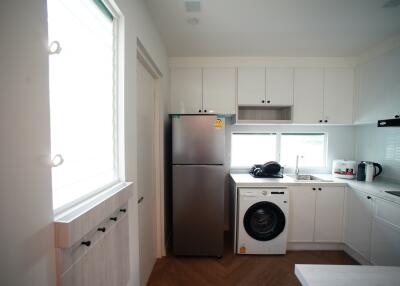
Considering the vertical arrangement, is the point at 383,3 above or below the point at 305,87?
above

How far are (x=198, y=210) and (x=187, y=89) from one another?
1694 millimetres

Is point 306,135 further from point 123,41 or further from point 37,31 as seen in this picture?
point 37,31

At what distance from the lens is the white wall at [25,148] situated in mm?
418

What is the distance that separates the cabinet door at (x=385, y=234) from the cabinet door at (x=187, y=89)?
2.39 meters

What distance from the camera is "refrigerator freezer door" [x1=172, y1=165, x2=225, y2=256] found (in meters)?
2.08

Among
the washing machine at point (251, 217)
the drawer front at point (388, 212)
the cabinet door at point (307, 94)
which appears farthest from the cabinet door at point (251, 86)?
the drawer front at point (388, 212)

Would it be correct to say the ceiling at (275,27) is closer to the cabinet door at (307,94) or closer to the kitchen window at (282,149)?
the cabinet door at (307,94)

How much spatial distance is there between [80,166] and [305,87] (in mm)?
2871

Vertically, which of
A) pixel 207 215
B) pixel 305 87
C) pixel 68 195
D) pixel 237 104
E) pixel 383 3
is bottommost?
pixel 207 215

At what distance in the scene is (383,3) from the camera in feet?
4.83

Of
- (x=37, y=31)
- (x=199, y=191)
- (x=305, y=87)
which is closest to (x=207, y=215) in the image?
(x=199, y=191)

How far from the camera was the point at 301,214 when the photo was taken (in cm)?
226

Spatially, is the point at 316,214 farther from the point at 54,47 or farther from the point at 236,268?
the point at 54,47

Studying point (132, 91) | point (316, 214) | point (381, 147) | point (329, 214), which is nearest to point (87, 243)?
point (132, 91)
